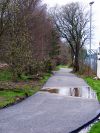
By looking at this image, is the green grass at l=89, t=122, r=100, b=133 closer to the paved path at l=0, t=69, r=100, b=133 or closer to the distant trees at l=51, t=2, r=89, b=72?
the paved path at l=0, t=69, r=100, b=133

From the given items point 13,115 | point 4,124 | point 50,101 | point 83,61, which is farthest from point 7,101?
point 83,61

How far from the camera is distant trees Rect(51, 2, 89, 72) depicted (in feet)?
222

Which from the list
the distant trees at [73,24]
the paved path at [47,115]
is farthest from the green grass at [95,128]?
the distant trees at [73,24]

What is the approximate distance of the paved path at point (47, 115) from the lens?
11641mm

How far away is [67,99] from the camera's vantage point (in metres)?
20.0

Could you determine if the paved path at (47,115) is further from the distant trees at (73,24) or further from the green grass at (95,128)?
the distant trees at (73,24)

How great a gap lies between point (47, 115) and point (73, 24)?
177ft

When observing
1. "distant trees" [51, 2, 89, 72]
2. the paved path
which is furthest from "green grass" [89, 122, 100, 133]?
"distant trees" [51, 2, 89, 72]

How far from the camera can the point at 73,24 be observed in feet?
220

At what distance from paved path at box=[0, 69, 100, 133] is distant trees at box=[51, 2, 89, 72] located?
48.7 meters

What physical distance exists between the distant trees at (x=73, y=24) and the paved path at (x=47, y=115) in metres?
48.7

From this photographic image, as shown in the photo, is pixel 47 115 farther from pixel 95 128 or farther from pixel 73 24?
pixel 73 24


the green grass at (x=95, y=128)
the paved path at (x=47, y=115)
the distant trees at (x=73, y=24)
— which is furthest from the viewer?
the distant trees at (x=73, y=24)

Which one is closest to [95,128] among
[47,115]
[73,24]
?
[47,115]
